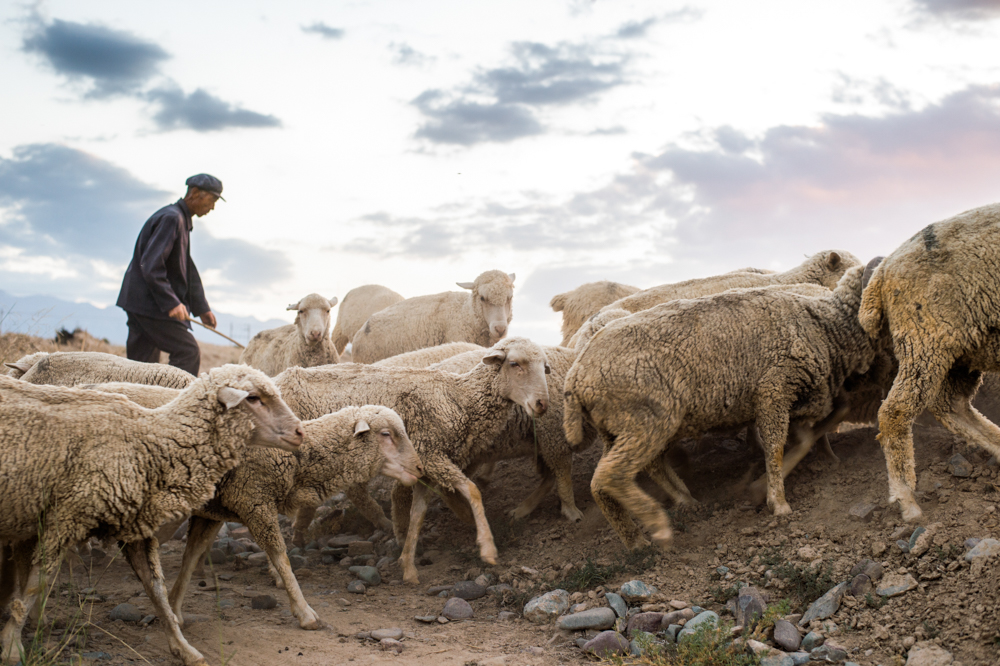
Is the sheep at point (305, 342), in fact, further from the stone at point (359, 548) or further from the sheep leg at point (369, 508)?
the stone at point (359, 548)

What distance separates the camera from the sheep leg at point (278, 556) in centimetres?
550

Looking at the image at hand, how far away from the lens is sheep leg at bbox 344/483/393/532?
774cm

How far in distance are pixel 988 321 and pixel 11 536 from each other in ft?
20.4

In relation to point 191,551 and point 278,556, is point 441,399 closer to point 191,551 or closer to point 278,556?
point 278,556

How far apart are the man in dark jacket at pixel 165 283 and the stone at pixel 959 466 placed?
7.09m

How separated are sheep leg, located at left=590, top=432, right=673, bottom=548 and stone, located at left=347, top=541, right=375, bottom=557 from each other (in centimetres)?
256

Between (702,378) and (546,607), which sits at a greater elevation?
(702,378)

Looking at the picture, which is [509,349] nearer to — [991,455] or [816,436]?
[816,436]

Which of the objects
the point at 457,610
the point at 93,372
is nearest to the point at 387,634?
the point at 457,610

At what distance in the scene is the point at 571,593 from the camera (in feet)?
19.6

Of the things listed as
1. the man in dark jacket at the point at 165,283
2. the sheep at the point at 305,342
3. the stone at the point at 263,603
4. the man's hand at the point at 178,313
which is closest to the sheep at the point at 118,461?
the stone at the point at 263,603

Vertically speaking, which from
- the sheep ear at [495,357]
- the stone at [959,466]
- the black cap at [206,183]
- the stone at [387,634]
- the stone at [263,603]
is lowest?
the stone at [387,634]

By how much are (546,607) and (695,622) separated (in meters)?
1.15

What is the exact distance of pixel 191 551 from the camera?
Answer: 570 cm
